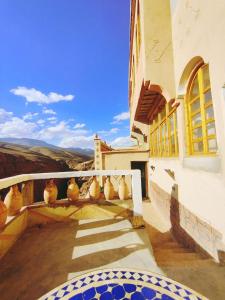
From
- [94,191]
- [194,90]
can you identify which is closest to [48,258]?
[94,191]

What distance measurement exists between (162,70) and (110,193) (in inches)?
155

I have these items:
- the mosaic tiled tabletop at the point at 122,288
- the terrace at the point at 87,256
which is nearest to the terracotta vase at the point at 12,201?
the terrace at the point at 87,256

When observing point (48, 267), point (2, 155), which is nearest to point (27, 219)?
point (48, 267)

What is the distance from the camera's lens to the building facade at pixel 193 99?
9.32ft

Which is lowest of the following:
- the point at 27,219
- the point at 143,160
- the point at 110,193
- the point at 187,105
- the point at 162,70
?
the point at 27,219

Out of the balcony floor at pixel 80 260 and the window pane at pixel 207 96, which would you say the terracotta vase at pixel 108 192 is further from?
the window pane at pixel 207 96

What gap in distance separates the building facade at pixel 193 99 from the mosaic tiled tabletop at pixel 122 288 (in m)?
1.62

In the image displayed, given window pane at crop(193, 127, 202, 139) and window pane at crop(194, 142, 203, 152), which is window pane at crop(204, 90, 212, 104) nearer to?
window pane at crop(193, 127, 202, 139)

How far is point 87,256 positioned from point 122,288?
78 cm

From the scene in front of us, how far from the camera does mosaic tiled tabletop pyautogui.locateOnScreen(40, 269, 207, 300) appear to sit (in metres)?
1.53

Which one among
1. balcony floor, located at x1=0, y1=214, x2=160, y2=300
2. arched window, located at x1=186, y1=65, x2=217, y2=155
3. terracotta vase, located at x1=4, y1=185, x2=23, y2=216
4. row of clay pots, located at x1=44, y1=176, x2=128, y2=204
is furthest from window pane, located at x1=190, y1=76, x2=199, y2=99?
terracotta vase, located at x1=4, y1=185, x2=23, y2=216

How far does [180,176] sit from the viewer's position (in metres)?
4.79

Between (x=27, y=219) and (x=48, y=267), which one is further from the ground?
(x=27, y=219)

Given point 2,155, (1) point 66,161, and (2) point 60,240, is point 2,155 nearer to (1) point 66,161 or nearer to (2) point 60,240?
(1) point 66,161
